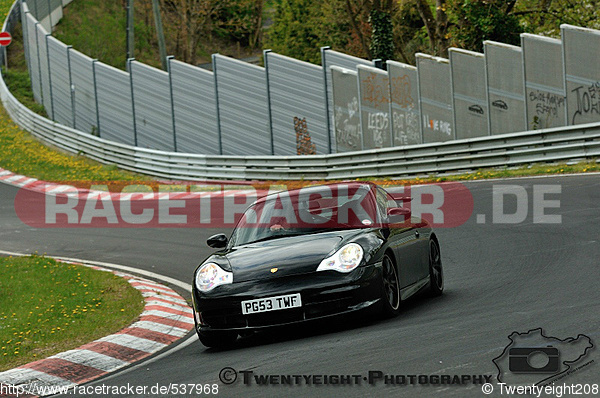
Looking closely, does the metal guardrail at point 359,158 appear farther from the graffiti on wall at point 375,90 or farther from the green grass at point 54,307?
the green grass at point 54,307

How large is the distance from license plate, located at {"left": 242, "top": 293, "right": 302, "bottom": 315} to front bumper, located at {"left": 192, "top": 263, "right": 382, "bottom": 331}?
33mm

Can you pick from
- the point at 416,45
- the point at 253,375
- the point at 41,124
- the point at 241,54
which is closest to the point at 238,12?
the point at 241,54

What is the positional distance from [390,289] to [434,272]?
5.39ft

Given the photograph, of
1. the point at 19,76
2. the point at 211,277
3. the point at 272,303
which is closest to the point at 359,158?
the point at 211,277

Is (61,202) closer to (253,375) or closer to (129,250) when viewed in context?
(129,250)

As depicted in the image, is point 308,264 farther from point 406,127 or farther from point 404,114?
point 404,114

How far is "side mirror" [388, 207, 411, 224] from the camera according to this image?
9.38m

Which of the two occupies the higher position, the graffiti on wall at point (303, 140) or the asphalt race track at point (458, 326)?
the asphalt race track at point (458, 326)

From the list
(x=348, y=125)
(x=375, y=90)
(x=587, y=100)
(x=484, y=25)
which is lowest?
(x=348, y=125)

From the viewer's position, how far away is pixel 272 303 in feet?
27.3

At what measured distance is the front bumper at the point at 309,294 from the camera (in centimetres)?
828

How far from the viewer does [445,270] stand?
40.2 ft

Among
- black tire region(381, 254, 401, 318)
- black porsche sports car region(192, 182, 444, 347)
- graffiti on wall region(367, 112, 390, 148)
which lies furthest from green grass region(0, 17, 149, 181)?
black tire region(381, 254, 401, 318)

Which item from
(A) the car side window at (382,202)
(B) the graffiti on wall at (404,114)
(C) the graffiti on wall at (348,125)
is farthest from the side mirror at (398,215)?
(C) the graffiti on wall at (348,125)
